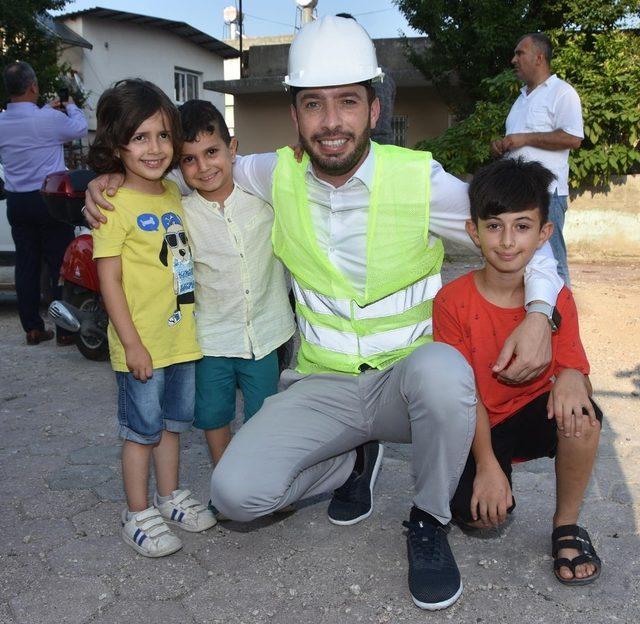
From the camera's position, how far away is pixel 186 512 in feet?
9.46

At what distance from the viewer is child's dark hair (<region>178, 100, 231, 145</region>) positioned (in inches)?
110

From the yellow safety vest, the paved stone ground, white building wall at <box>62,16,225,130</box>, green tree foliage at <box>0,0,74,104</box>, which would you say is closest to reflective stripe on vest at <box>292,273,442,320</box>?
the yellow safety vest

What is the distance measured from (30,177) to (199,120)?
11.6 feet

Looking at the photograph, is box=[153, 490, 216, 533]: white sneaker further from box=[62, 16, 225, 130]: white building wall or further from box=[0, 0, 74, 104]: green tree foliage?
box=[62, 16, 225, 130]: white building wall

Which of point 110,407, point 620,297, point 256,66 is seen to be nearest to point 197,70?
point 256,66

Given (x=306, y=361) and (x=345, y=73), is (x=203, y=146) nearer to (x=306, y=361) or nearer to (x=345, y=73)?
(x=345, y=73)

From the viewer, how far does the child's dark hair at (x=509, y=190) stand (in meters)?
2.52

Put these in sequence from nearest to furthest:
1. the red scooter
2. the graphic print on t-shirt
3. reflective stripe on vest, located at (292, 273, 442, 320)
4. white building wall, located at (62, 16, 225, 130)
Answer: reflective stripe on vest, located at (292, 273, 442, 320), the graphic print on t-shirt, the red scooter, white building wall, located at (62, 16, 225, 130)

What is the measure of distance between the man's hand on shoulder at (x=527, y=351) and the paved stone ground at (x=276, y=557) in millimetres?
686

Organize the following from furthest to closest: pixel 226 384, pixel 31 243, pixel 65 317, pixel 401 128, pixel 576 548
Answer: pixel 401 128 < pixel 31 243 < pixel 65 317 < pixel 226 384 < pixel 576 548

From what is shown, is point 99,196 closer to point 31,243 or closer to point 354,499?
point 354,499

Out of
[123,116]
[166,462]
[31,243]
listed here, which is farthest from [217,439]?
[31,243]

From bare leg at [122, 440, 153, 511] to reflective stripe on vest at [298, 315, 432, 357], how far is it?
76cm

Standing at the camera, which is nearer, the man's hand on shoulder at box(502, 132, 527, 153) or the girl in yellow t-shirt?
the girl in yellow t-shirt
